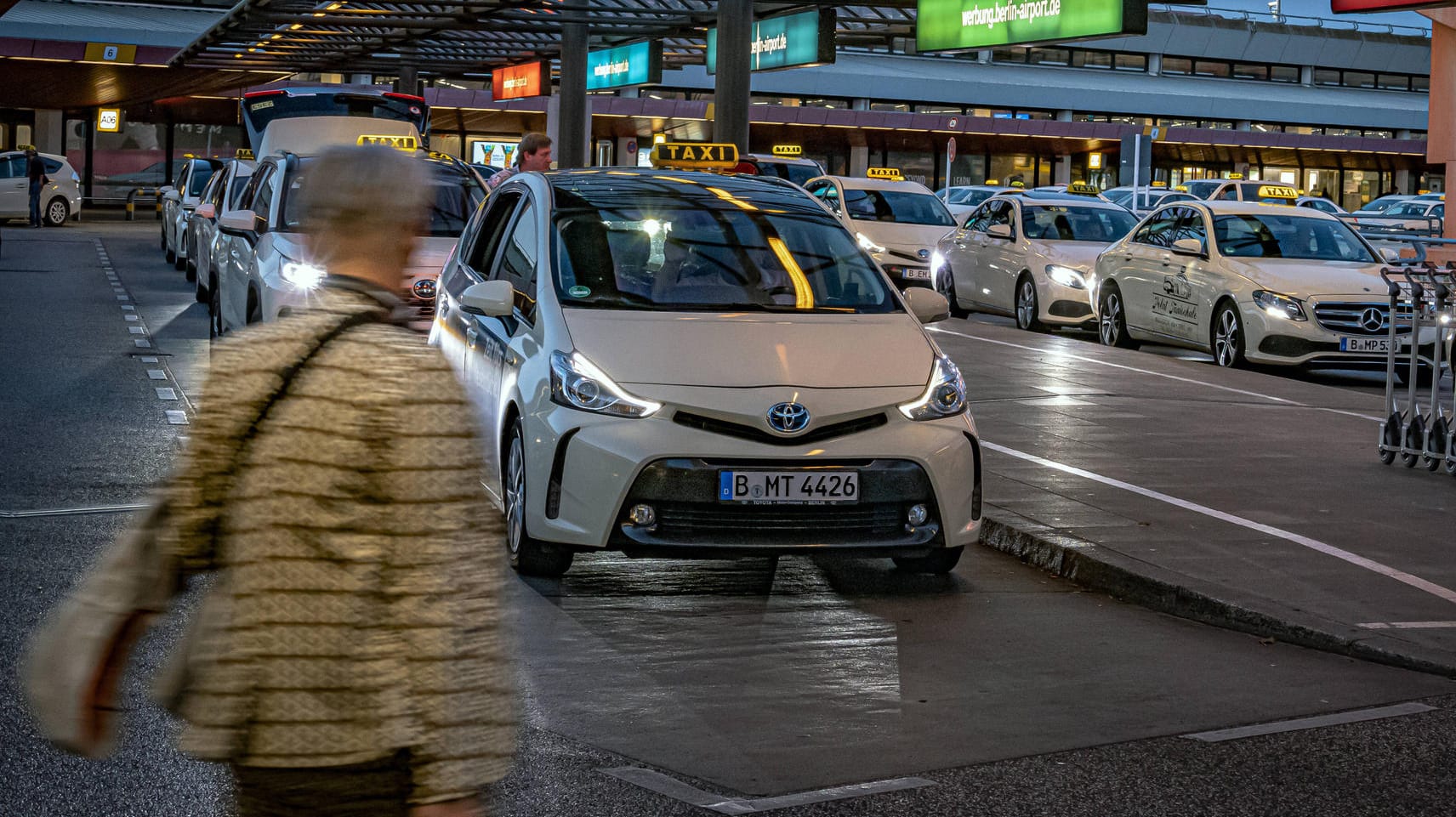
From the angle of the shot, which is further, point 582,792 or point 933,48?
point 933,48

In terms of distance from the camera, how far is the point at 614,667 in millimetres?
6414

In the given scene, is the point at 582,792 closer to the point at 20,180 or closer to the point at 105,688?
the point at 105,688

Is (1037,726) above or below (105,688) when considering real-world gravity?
below

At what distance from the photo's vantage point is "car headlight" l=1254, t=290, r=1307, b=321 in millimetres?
17375

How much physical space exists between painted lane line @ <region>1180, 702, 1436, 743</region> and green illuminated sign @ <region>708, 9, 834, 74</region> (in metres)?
19.0

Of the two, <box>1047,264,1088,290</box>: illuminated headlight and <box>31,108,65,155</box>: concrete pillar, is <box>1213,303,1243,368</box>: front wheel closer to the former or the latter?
<box>1047,264,1088,290</box>: illuminated headlight

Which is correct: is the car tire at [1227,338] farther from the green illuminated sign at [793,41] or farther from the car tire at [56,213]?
the car tire at [56,213]

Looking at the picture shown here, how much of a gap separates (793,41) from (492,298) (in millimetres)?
18097

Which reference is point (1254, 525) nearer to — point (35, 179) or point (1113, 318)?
point (1113, 318)

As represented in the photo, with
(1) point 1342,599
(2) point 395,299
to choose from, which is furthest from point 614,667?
(2) point 395,299

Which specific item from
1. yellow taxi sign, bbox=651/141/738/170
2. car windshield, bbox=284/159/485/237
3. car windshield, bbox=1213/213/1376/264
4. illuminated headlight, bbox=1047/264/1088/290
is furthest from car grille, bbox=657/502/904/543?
illuminated headlight, bbox=1047/264/1088/290

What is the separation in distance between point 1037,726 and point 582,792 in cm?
154

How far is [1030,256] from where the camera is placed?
22.2 metres

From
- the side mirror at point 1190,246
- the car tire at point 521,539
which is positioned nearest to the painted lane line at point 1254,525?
the car tire at point 521,539
